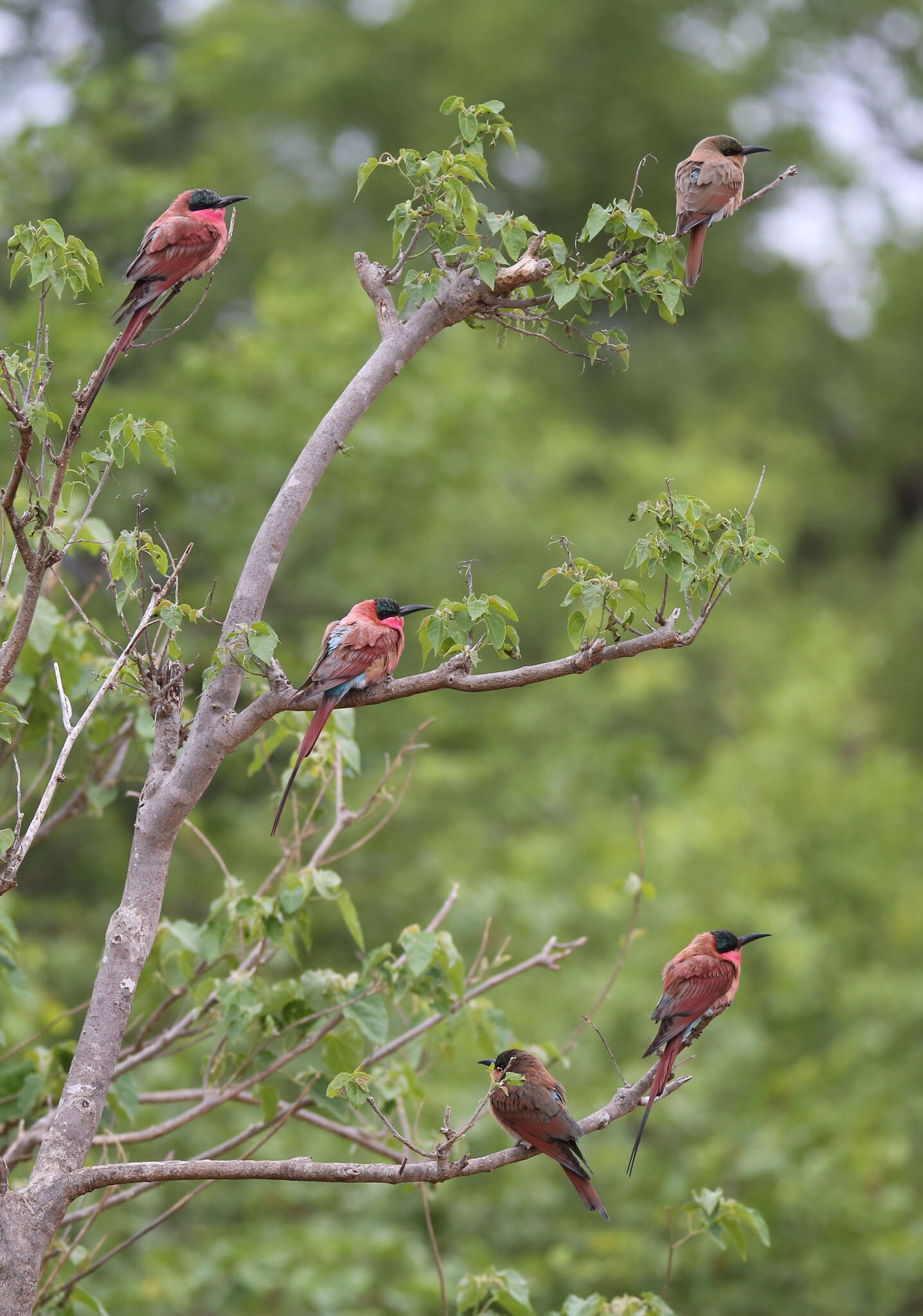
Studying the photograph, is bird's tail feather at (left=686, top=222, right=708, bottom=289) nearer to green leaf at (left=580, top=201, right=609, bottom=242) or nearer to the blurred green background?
green leaf at (left=580, top=201, right=609, bottom=242)

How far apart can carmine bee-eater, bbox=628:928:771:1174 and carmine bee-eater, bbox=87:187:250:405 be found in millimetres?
1844

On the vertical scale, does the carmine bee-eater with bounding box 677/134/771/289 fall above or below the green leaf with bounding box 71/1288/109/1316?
above

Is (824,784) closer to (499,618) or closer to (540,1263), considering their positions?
(540,1263)

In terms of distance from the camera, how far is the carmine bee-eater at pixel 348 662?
2895mm

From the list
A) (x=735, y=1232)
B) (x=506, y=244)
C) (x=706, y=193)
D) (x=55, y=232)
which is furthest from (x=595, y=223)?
(x=735, y=1232)

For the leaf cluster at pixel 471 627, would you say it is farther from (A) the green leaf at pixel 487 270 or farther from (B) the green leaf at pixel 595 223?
(B) the green leaf at pixel 595 223

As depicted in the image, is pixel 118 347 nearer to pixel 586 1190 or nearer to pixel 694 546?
pixel 694 546

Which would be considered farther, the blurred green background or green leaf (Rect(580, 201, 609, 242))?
the blurred green background

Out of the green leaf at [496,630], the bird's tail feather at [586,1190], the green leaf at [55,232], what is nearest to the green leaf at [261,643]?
the green leaf at [496,630]

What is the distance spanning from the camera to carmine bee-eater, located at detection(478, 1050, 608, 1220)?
3133mm

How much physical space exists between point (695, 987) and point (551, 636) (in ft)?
35.9

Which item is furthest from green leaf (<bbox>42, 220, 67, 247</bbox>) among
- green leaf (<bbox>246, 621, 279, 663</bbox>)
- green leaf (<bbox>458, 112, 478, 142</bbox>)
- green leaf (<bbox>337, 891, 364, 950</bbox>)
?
green leaf (<bbox>337, 891, 364, 950</bbox>)

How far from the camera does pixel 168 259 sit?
308 cm

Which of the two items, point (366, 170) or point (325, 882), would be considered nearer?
point (366, 170)
